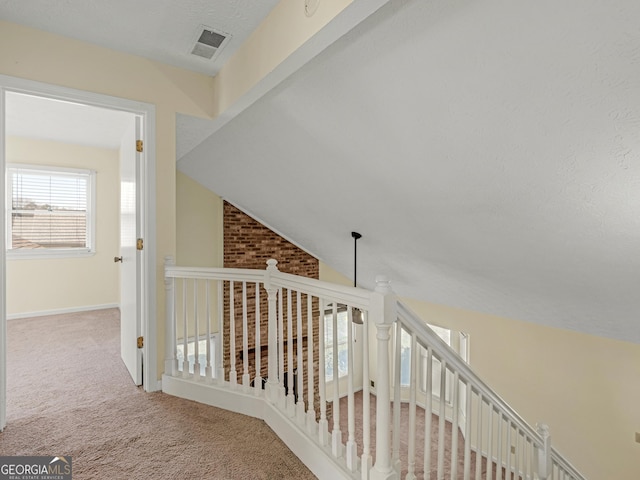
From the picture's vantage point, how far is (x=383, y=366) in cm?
141

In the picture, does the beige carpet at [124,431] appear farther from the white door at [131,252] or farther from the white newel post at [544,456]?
the white newel post at [544,456]

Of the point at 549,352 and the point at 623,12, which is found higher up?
the point at 623,12

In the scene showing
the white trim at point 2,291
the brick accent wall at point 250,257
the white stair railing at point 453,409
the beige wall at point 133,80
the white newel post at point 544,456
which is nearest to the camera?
the white stair railing at point 453,409

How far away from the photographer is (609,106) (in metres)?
1.44

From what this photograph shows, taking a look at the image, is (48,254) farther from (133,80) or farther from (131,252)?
(133,80)

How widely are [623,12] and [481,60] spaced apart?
0.47 meters

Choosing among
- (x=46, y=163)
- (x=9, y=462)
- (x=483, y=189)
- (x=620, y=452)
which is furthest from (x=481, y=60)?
(x=46, y=163)

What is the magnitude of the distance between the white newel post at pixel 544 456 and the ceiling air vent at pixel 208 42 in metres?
3.38

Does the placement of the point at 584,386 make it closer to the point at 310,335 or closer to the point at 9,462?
the point at 310,335

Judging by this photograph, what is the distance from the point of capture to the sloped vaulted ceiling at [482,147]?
1387mm

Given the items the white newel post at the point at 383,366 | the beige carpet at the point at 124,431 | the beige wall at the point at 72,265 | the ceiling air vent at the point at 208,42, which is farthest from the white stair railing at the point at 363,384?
the beige wall at the point at 72,265

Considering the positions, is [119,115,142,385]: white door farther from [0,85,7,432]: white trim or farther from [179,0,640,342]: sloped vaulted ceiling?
[179,0,640,342]: sloped vaulted ceiling

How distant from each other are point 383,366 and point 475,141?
132 centimetres

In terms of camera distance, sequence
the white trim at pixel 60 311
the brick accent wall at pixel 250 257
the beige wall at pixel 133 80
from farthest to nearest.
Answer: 1. the brick accent wall at pixel 250 257
2. the white trim at pixel 60 311
3. the beige wall at pixel 133 80
